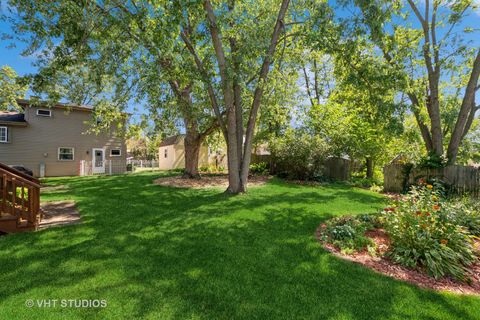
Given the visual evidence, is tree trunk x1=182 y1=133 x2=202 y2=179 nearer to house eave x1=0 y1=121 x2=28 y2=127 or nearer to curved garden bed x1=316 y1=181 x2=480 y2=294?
curved garden bed x1=316 y1=181 x2=480 y2=294

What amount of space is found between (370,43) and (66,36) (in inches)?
343

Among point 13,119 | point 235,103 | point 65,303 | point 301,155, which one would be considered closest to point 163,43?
Result: point 235,103

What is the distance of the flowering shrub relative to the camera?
143 inches

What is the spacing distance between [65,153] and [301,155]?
52.7 feet

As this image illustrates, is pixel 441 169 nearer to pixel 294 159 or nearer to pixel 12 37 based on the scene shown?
pixel 294 159

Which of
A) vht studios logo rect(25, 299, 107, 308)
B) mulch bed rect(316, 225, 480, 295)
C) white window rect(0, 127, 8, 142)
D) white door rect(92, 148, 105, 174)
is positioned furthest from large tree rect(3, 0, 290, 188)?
white window rect(0, 127, 8, 142)

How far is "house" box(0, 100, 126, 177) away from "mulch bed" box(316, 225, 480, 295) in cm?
1759

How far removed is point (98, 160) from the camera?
61.3 feet

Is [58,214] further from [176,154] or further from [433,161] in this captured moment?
[176,154]

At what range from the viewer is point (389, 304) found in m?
2.82

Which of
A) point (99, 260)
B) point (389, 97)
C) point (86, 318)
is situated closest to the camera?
point (86, 318)

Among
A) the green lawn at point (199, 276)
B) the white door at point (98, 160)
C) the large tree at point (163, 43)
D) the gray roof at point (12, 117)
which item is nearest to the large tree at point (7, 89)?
the gray roof at point (12, 117)

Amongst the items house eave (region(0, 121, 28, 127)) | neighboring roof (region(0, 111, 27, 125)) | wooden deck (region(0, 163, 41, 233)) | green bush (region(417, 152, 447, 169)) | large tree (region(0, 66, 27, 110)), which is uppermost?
large tree (region(0, 66, 27, 110))

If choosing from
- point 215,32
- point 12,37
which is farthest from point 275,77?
point 12,37
